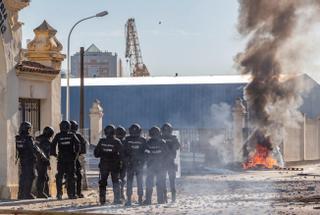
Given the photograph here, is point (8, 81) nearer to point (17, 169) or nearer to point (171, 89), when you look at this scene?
point (17, 169)

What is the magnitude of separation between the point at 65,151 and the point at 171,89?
146 ft

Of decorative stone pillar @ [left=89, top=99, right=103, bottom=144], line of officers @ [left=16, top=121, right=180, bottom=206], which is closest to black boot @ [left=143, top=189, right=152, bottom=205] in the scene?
line of officers @ [left=16, top=121, right=180, bottom=206]

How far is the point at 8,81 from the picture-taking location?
18.7 metres

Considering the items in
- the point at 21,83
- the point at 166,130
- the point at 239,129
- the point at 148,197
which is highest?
the point at 21,83

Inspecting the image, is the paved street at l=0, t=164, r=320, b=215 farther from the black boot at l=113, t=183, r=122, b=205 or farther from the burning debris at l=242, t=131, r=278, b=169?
the burning debris at l=242, t=131, r=278, b=169

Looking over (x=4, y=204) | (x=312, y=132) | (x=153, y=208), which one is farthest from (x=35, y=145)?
(x=312, y=132)

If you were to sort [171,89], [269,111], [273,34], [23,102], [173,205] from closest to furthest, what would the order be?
[173,205] < [23,102] < [273,34] < [269,111] < [171,89]

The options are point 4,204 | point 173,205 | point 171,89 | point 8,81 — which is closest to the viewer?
point 4,204

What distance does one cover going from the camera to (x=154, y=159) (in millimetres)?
17609

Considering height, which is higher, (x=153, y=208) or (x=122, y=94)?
(x=122, y=94)

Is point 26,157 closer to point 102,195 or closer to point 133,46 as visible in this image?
point 102,195

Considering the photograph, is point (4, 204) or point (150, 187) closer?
point (4, 204)

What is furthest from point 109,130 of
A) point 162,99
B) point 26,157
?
point 162,99

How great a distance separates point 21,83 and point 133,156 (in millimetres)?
3971
